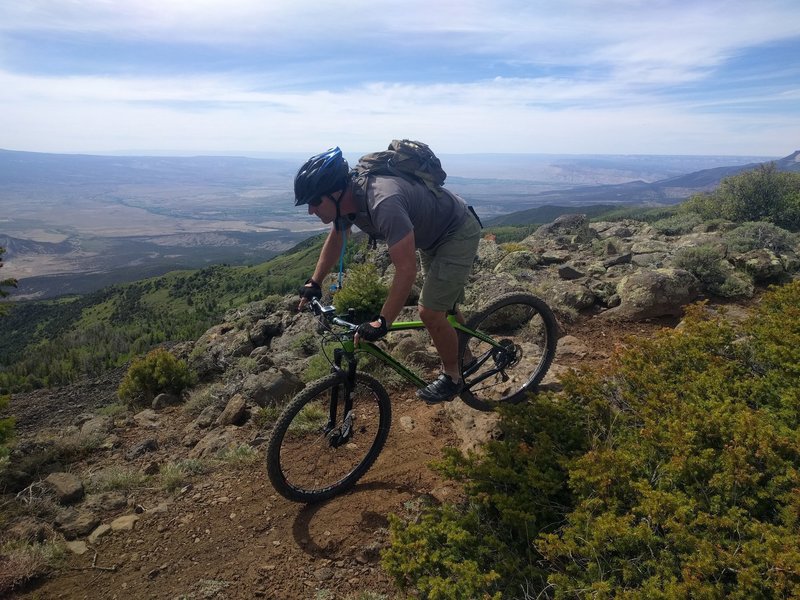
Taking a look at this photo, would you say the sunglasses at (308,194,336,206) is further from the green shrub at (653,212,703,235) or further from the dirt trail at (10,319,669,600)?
the green shrub at (653,212,703,235)

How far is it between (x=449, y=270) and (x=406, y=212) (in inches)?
37.8

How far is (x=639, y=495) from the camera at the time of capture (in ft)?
10.2

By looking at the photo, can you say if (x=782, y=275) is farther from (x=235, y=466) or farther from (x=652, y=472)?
(x=235, y=466)

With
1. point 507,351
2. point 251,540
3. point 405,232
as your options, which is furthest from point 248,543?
point 507,351

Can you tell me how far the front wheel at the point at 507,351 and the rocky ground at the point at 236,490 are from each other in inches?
13.2

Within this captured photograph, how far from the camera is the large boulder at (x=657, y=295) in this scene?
27.4 ft

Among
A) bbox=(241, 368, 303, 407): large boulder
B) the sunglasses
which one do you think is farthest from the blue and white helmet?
bbox=(241, 368, 303, 407): large boulder

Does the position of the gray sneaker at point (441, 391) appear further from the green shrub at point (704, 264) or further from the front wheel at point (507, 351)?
the green shrub at point (704, 264)

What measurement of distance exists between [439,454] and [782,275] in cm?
915

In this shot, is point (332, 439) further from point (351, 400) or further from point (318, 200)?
point (318, 200)

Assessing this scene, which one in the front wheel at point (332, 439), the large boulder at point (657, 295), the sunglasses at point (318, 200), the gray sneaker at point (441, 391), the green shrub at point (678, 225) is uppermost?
the sunglasses at point (318, 200)

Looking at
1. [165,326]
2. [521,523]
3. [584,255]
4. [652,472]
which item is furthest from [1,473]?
[165,326]

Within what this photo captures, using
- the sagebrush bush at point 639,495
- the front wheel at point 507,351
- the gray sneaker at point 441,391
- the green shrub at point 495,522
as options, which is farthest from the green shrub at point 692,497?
the front wheel at point 507,351

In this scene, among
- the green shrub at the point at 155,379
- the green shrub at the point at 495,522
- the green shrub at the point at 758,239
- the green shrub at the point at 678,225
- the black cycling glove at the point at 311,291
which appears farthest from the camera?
the green shrub at the point at 678,225
